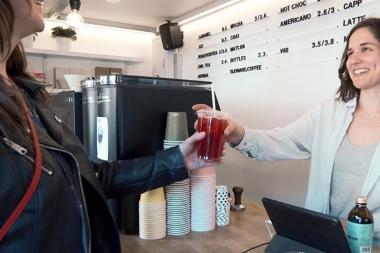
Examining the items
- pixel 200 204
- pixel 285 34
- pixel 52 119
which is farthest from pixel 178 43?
pixel 52 119

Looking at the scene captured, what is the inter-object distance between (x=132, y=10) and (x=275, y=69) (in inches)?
57.8

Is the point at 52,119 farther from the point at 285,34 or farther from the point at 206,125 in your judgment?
the point at 285,34

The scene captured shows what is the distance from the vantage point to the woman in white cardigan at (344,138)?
1233 millimetres

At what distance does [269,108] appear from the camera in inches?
106

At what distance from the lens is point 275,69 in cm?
265

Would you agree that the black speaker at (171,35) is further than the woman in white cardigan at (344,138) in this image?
Yes

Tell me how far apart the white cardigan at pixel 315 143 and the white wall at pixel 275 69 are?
92 cm

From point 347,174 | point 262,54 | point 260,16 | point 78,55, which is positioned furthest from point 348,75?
point 78,55

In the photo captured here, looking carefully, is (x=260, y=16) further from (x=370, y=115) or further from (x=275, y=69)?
(x=370, y=115)

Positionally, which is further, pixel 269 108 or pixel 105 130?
pixel 269 108

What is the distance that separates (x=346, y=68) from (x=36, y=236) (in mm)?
1315

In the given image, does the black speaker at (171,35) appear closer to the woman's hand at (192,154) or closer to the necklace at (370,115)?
the necklace at (370,115)

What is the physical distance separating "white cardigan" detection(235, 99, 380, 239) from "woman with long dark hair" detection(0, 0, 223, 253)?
0.72 metres

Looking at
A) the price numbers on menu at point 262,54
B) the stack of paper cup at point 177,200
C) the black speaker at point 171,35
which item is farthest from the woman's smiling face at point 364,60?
the black speaker at point 171,35
